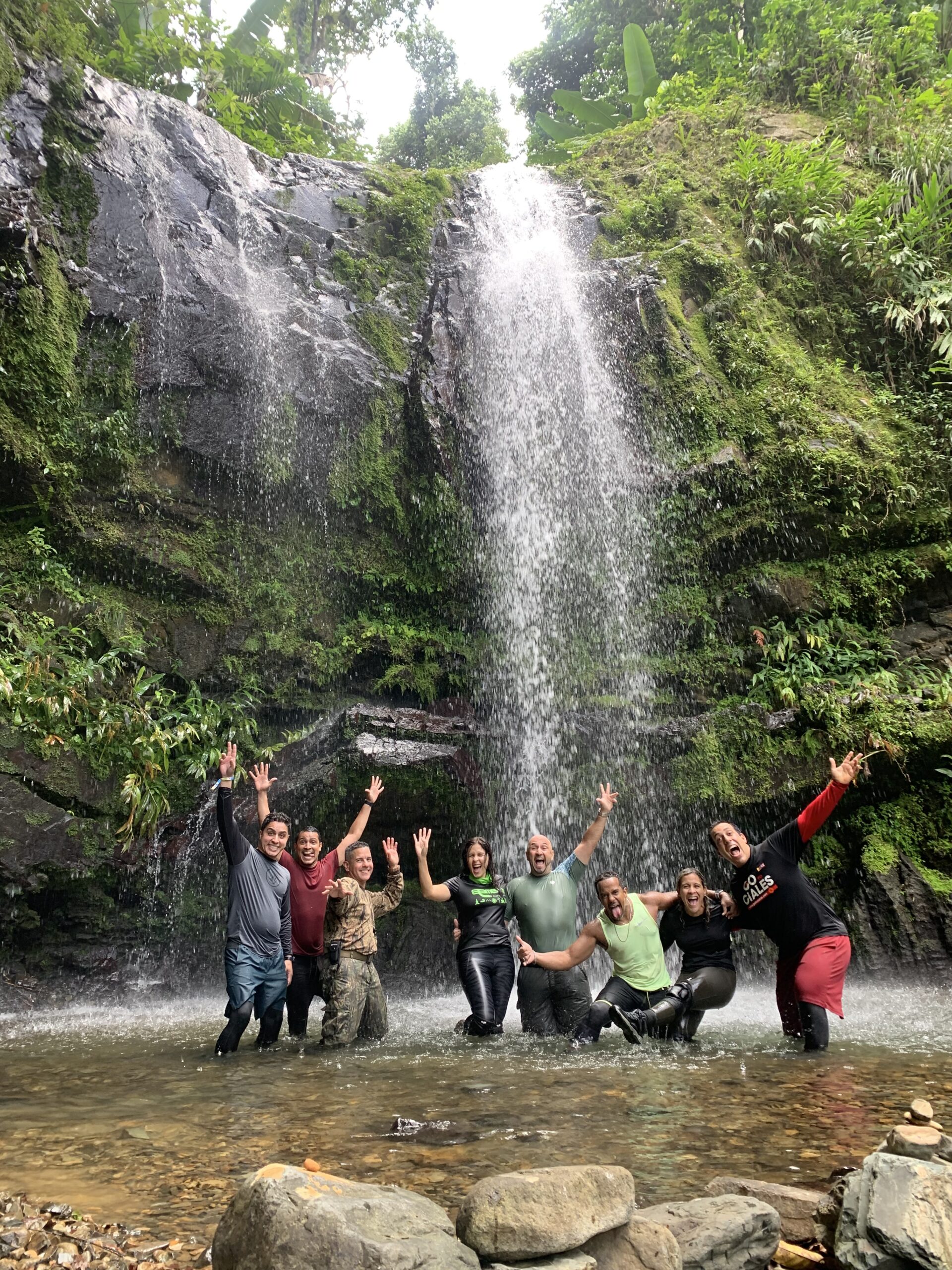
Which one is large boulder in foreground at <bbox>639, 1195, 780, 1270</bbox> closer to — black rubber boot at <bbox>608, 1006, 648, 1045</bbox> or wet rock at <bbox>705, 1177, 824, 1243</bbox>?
wet rock at <bbox>705, 1177, 824, 1243</bbox>

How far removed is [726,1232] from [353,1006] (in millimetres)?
3962

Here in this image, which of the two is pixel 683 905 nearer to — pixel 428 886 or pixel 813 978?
pixel 813 978

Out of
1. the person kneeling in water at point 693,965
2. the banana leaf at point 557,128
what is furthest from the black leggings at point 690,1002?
the banana leaf at point 557,128

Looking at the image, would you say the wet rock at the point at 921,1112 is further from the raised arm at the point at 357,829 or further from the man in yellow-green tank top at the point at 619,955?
the raised arm at the point at 357,829

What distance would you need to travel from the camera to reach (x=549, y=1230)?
2.33 meters

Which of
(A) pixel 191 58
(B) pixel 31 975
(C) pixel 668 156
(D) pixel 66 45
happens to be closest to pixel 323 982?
(B) pixel 31 975

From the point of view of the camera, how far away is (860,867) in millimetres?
8492

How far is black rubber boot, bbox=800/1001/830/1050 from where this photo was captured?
17.7 ft

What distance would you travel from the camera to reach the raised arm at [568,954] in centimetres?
607

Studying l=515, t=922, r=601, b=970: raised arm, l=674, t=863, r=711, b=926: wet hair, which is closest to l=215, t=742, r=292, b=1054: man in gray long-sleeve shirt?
l=515, t=922, r=601, b=970: raised arm

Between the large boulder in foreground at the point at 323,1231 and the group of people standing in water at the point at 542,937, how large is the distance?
3493 millimetres

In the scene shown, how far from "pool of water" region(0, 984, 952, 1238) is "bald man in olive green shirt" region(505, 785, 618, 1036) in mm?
298

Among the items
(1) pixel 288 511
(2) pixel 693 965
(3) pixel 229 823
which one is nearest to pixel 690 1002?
(2) pixel 693 965

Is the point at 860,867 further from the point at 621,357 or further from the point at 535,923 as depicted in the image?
Result: the point at 621,357
